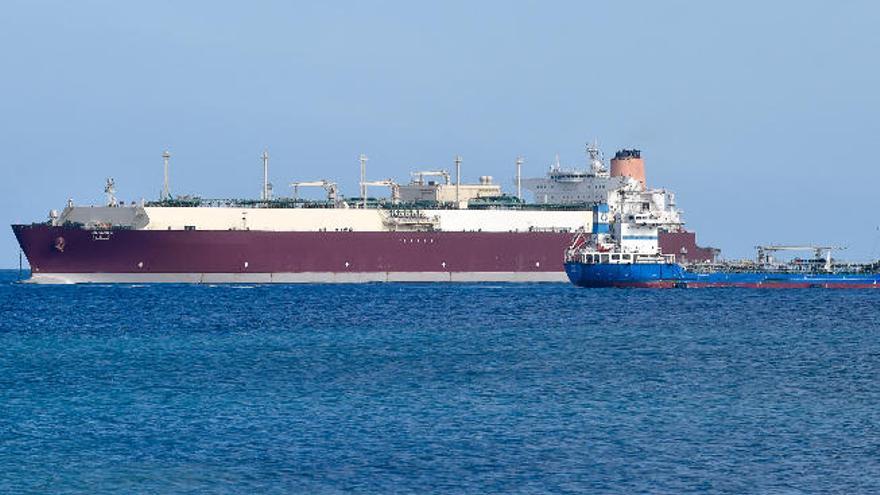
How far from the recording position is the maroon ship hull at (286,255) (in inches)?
3533

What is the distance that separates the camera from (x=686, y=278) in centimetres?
8662

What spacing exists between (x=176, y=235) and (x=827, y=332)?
46585mm

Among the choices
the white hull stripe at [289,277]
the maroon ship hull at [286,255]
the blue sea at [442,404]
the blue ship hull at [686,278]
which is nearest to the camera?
the blue sea at [442,404]

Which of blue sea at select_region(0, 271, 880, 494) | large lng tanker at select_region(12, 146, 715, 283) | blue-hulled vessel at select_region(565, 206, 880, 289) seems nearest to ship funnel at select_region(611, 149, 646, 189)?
large lng tanker at select_region(12, 146, 715, 283)

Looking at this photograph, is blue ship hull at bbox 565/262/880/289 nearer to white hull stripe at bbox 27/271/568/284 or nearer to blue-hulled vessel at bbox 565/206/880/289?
blue-hulled vessel at bbox 565/206/880/289

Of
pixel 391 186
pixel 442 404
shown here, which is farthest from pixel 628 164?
pixel 442 404

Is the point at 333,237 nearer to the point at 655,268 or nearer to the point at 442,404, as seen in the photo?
the point at 655,268

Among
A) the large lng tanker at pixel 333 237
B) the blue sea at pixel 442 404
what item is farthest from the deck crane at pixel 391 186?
the blue sea at pixel 442 404

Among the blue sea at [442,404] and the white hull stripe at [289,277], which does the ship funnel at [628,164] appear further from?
the blue sea at [442,404]

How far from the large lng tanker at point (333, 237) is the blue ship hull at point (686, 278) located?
10.9 feet

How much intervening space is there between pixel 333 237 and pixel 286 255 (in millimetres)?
3288

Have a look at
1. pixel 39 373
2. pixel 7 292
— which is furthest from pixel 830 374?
pixel 7 292

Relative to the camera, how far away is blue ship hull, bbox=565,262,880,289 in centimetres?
8456

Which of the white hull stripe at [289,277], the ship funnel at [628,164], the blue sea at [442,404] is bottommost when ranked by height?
the blue sea at [442,404]
